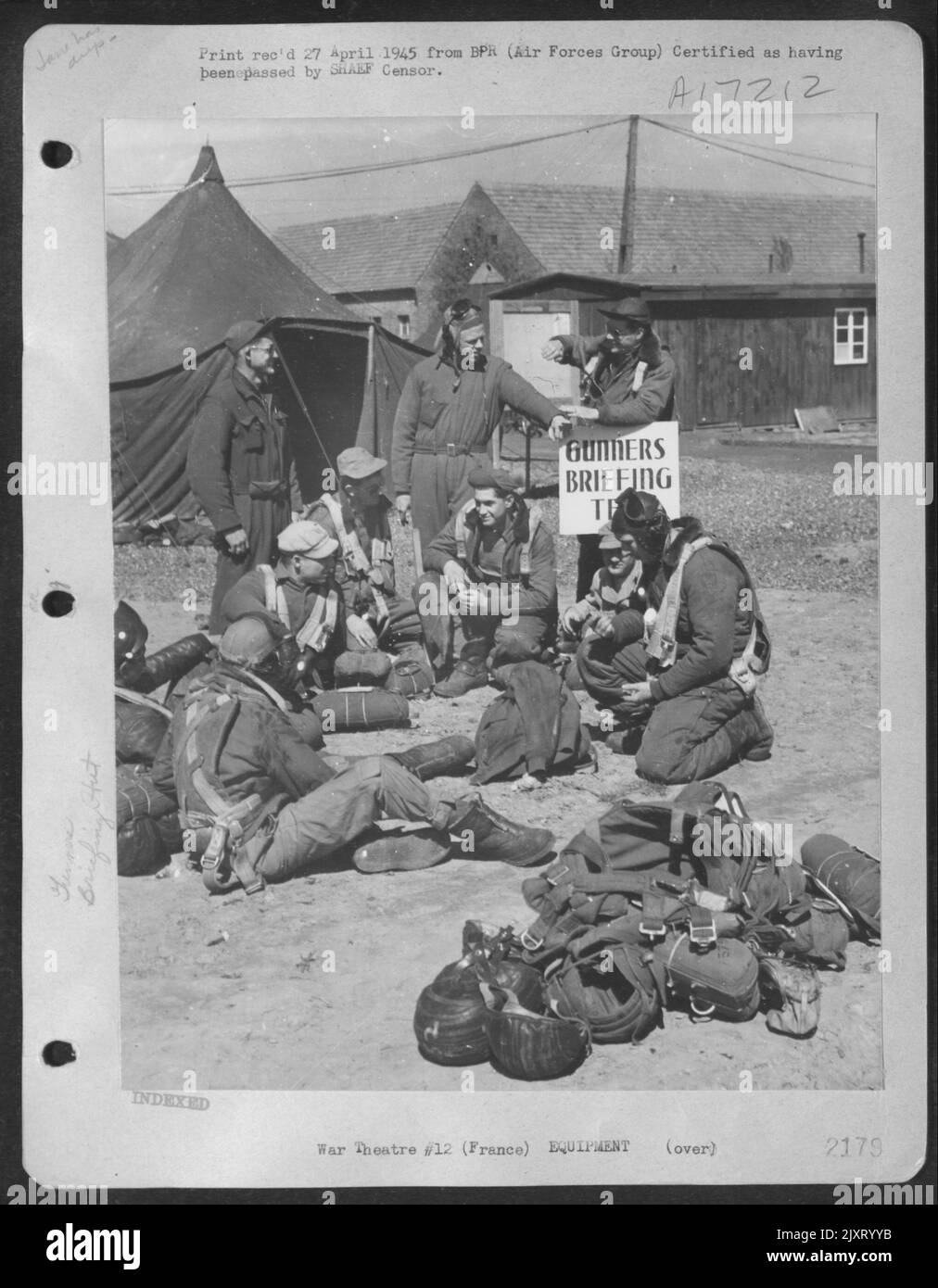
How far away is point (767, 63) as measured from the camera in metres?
3.58

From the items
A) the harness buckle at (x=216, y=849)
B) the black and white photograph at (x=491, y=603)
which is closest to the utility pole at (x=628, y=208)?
the black and white photograph at (x=491, y=603)

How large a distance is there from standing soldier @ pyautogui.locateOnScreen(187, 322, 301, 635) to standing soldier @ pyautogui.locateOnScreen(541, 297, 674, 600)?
0.79 metres

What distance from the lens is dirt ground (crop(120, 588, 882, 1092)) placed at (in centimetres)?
352

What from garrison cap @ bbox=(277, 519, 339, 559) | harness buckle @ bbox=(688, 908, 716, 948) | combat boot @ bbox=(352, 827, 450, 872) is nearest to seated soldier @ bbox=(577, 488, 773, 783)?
harness buckle @ bbox=(688, 908, 716, 948)

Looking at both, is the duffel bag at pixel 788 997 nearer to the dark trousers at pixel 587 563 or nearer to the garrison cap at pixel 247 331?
the dark trousers at pixel 587 563

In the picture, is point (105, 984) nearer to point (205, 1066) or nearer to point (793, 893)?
point (205, 1066)

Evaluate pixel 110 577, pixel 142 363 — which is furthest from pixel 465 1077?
pixel 142 363

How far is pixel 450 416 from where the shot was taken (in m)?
3.76

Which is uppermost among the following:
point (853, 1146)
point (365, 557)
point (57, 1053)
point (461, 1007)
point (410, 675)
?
point (365, 557)

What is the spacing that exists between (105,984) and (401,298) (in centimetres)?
204

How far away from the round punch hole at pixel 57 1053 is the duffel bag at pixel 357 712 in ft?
3.62

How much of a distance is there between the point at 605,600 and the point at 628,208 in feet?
3.53

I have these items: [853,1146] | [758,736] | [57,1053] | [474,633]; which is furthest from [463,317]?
[853,1146]

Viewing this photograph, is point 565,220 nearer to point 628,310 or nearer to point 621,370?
point 628,310
